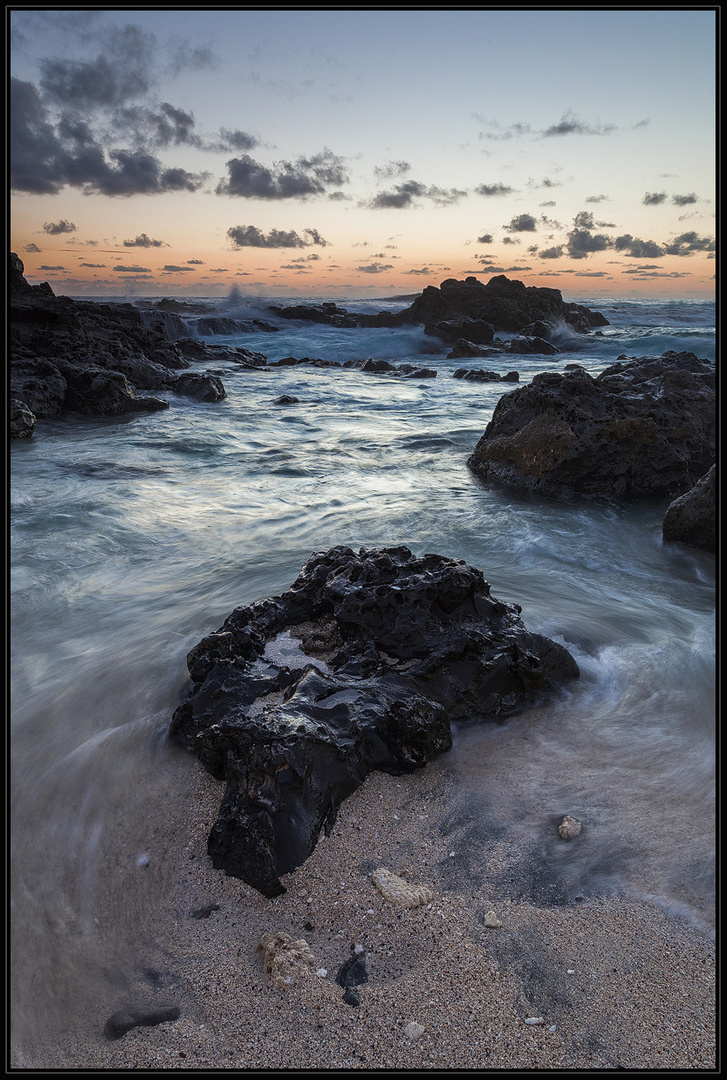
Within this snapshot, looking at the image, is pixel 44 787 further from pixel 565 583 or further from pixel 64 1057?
pixel 565 583

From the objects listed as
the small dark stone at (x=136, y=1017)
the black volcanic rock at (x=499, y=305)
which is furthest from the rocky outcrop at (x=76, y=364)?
the black volcanic rock at (x=499, y=305)

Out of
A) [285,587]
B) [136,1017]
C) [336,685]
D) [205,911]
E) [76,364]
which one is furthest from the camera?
[76,364]

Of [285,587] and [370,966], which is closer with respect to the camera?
[370,966]

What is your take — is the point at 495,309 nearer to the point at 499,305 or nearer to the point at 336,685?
the point at 499,305

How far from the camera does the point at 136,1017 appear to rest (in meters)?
1.62

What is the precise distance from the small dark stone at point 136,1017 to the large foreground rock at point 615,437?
228 inches

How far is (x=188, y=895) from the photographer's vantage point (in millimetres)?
2006

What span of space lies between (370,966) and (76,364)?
1270cm

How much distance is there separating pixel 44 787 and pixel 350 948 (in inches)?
61.0

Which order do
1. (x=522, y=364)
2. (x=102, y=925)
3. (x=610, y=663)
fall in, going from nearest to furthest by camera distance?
(x=102, y=925), (x=610, y=663), (x=522, y=364)

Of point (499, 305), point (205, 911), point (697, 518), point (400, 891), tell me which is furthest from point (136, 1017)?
point (499, 305)

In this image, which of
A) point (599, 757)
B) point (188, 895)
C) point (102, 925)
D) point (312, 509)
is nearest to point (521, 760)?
point (599, 757)

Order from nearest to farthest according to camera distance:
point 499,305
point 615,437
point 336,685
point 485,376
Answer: point 336,685 < point 615,437 < point 485,376 < point 499,305

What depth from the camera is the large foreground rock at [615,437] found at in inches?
253
